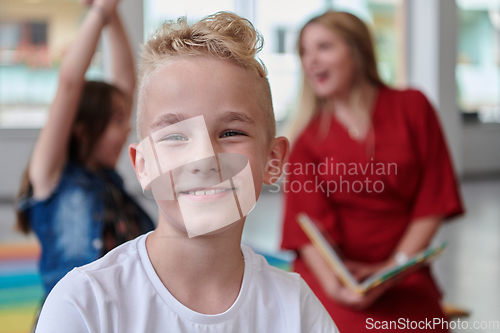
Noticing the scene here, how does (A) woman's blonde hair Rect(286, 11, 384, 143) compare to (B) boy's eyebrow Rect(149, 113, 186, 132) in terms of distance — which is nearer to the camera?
(B) boy's eyebrow Rect(149, 113, 186, 132)

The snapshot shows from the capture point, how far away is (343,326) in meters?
0.79

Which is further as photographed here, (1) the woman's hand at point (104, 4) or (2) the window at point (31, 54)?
(2) the window at point (31, 54)

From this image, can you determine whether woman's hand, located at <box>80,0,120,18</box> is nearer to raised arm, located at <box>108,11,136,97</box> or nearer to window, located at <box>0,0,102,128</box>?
raised arm, located at <box>108,11,136,97</box>

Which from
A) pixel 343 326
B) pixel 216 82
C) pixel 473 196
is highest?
pixel 216 82

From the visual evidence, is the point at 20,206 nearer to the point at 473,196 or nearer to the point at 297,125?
the point at 297,125

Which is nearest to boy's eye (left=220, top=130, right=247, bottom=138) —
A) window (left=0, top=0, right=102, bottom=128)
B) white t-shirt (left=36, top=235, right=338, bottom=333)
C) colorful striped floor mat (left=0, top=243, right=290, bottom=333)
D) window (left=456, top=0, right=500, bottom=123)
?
white t-shirt (left=36, top=235, right=338, bottom=333)

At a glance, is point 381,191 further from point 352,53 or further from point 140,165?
point 140,165

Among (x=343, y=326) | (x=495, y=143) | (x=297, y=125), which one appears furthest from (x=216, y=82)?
(x=495, y=143)

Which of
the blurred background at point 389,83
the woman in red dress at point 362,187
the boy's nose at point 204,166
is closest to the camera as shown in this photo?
the boy's nose at point 204,166

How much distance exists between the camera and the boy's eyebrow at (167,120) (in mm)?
363

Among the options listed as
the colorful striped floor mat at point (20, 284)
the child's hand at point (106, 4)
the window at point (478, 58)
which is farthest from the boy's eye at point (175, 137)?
the window at point (478, 58)

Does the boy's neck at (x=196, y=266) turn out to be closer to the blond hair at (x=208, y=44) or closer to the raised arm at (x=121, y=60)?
the blond hair at (x=208, y=44)

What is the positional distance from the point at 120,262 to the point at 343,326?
501mm

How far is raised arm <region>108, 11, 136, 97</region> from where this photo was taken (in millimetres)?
848
